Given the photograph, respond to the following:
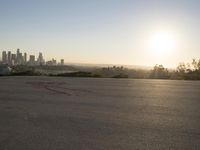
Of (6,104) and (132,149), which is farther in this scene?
(6,104)

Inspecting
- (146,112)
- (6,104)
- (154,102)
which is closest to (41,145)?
(146,112)

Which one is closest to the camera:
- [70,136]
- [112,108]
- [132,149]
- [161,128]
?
[132,149]

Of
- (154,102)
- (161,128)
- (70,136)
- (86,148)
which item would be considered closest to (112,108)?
(154,102)

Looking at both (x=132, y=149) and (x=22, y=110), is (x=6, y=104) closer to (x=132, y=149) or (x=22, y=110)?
(x=22, y=110)

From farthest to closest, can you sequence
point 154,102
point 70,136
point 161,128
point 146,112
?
point 154,102, point 146,112, point 161,128, point 70,136

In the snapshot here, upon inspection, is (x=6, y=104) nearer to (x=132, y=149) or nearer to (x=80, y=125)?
(x=80, y=125)

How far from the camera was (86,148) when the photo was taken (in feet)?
16.4

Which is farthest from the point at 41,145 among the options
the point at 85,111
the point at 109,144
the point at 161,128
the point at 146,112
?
the point at 146,112

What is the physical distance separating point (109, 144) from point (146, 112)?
299 cm

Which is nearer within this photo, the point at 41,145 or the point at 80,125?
the point at 41,145

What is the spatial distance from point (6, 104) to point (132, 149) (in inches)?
201

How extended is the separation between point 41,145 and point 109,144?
1.03 metres

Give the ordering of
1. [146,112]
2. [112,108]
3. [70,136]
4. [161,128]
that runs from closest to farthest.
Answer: [70,136]
[161,128]
[146,112]
[112,108]

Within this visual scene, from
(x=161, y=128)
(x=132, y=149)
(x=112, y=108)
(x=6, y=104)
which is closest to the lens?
(x=132, y=149)
